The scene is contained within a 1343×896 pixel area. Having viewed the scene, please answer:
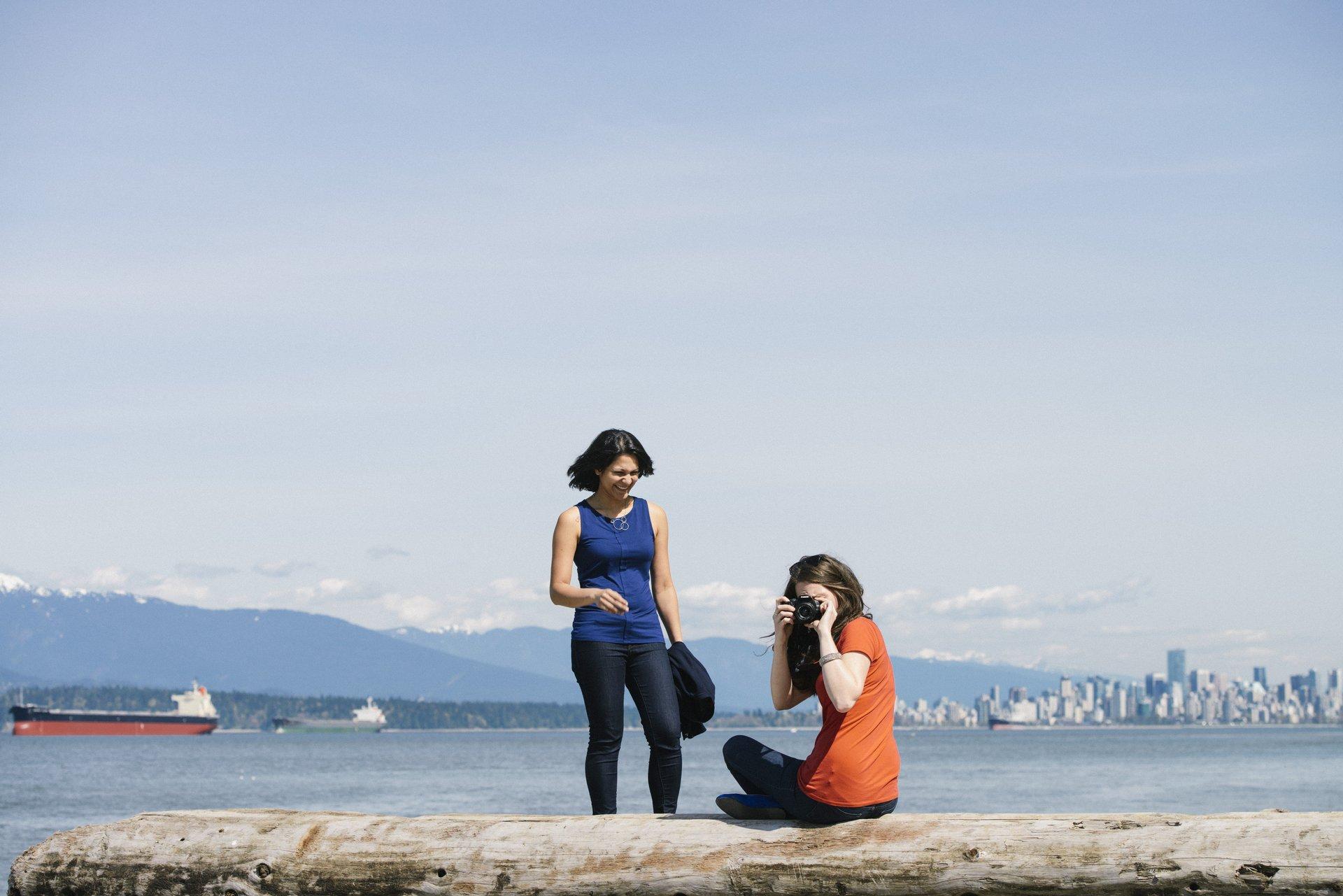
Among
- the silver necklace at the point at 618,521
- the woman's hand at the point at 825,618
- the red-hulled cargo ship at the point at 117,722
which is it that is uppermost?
the silver necklace at the point at 618,521

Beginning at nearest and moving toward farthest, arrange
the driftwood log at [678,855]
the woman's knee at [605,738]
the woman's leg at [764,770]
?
the driftwood log at [678,855] → the woman's leg at [764,770] → the woman's knee at [605,738]

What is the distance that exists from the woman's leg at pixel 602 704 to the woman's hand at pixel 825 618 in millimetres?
1773

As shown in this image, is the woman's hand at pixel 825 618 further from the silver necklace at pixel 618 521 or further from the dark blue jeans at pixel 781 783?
the silver necklace at pixel 618 521

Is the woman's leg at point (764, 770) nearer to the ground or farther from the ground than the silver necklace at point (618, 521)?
nearer to the ground

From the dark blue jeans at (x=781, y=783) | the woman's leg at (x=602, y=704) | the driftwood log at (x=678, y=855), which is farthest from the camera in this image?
the woman's leg at (x=602, y=704)

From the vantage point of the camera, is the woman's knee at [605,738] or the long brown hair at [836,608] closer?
the long brown hair at [836,608]

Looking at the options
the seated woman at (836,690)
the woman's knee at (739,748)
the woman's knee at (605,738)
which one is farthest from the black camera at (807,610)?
the woman's knee at (605,738)

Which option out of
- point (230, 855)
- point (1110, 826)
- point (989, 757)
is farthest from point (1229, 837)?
point (989, 757)

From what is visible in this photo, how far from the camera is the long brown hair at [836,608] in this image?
20.3 feet

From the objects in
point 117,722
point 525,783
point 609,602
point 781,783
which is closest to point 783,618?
point 781,783

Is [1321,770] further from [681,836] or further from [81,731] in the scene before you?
[81,731]

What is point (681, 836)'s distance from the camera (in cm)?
627

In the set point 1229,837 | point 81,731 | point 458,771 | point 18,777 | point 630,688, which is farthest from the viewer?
point 81,731

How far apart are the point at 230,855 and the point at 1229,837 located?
177 inches
